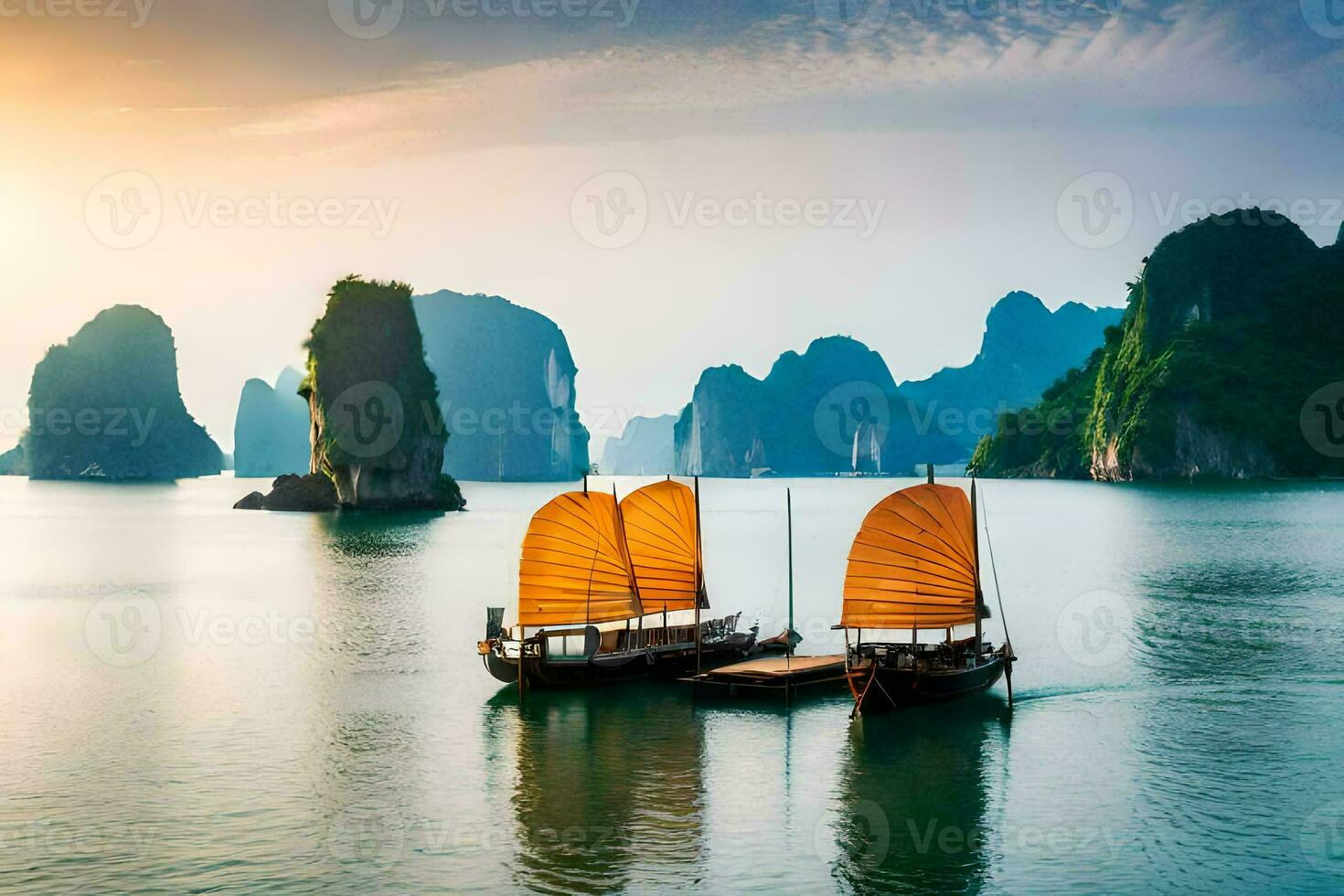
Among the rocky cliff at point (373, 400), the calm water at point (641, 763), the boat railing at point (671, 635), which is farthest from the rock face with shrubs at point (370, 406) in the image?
the boat railing at point (671, 635)

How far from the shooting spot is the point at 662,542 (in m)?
33.5

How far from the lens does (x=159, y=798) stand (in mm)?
21391

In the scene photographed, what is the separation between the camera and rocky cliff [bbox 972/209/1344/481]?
15950 cm

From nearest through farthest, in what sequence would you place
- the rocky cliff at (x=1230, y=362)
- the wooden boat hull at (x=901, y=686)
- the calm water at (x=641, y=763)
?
1. the calm water at (x=641, y=763)
2. the wooden boat hull at (x=901, y=686)
3. the rocky cliff at (x=1230, y=362)

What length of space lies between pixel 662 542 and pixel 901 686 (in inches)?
352

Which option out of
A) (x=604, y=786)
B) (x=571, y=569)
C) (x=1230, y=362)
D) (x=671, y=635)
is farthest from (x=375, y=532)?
(x=1230, y=362)

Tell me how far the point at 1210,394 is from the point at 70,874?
16629 centimetres

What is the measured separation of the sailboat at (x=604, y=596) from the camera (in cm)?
3022

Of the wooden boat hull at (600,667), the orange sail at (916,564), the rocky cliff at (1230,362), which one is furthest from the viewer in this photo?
the rocky cliff at (1230,362)

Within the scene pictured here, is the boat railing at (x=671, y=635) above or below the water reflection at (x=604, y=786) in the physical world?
above

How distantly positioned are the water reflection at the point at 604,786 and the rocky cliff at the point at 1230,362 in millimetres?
150131

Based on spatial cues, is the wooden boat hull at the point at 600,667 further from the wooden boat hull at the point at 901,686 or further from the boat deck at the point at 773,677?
the wooden boat hull at the point at 901,686

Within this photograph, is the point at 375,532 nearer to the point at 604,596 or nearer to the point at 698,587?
the point at 604,596

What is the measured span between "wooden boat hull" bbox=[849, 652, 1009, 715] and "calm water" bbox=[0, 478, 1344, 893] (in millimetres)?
430
